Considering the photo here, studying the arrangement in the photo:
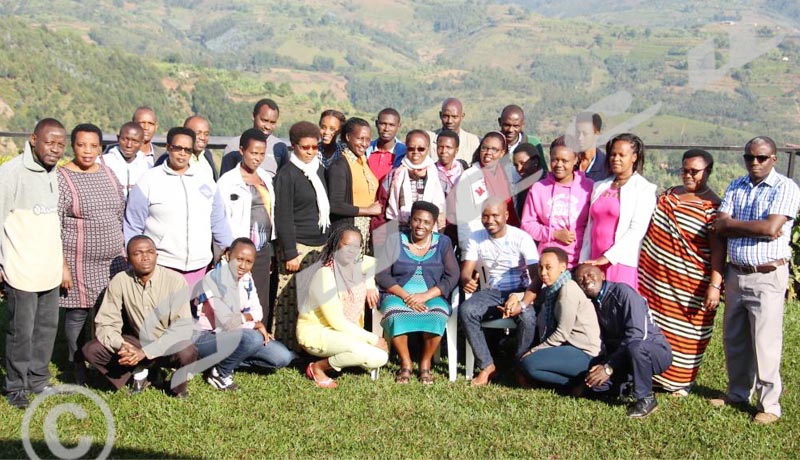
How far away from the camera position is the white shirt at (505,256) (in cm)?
536

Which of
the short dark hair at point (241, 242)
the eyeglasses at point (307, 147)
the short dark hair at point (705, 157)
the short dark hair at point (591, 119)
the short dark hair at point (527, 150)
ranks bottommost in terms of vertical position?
the short dark hair at point (241, 242)

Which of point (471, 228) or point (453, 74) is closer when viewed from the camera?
point (471, 228)

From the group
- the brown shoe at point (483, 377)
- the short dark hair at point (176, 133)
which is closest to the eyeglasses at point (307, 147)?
the short dark hair at point (176, 133)

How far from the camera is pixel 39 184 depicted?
4.47 m

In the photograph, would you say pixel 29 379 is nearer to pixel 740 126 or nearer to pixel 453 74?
pixel 740 126

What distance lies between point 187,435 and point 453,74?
150892 millimetres

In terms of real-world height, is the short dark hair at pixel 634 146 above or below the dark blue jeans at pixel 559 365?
above

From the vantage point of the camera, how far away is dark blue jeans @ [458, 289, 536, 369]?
521 cm

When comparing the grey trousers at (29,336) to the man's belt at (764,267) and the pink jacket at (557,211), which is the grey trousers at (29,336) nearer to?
the pink jacket at (557,211)

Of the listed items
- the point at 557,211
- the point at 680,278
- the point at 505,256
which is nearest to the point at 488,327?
the point at 505,256

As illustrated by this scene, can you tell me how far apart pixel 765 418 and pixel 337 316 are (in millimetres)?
2639

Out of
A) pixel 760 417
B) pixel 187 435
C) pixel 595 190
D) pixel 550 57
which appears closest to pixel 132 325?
pixel 187 435

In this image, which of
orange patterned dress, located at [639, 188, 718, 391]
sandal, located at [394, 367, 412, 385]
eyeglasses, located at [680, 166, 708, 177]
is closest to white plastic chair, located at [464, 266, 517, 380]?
sandal, located at [394, 367, 412, 385]

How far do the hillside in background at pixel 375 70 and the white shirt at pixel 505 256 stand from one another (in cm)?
119
